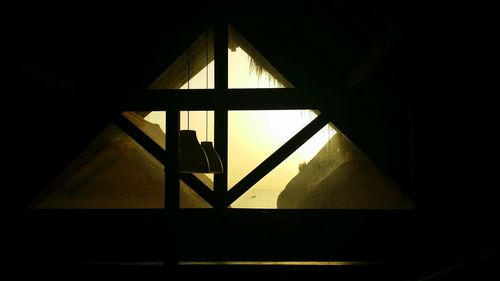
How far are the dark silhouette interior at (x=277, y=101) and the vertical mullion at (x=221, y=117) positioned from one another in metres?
0.16

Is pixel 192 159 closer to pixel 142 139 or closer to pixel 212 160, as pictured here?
pixel 212 160

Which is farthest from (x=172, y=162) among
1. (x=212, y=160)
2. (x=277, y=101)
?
(x=277, y=101)

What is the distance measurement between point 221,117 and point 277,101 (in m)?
0.88

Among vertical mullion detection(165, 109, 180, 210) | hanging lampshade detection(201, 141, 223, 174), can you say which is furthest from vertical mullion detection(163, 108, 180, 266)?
hanging lampshade detection(201, 141, 223, 174)

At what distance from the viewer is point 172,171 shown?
233 centimetres

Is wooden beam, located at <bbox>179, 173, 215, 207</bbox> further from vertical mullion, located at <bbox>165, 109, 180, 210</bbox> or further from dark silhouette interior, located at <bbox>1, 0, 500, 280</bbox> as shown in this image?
vertical mullion, located at <bbox>165, 109, 180, 210</bbox>

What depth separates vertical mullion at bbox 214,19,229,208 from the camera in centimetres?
366

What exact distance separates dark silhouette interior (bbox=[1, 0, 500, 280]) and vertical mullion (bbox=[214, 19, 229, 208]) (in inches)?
6.2

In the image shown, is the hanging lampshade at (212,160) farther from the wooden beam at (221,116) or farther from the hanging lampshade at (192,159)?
the wooden beam at (221,116)

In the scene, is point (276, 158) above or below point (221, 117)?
below

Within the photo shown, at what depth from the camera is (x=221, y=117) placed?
3.75 meters

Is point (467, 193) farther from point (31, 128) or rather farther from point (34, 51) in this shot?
point (31, 128)

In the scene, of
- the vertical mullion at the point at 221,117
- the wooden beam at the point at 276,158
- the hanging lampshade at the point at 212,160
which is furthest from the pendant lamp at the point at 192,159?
the vertical mullion at the point at 221,117

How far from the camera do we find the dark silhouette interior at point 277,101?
268cm
